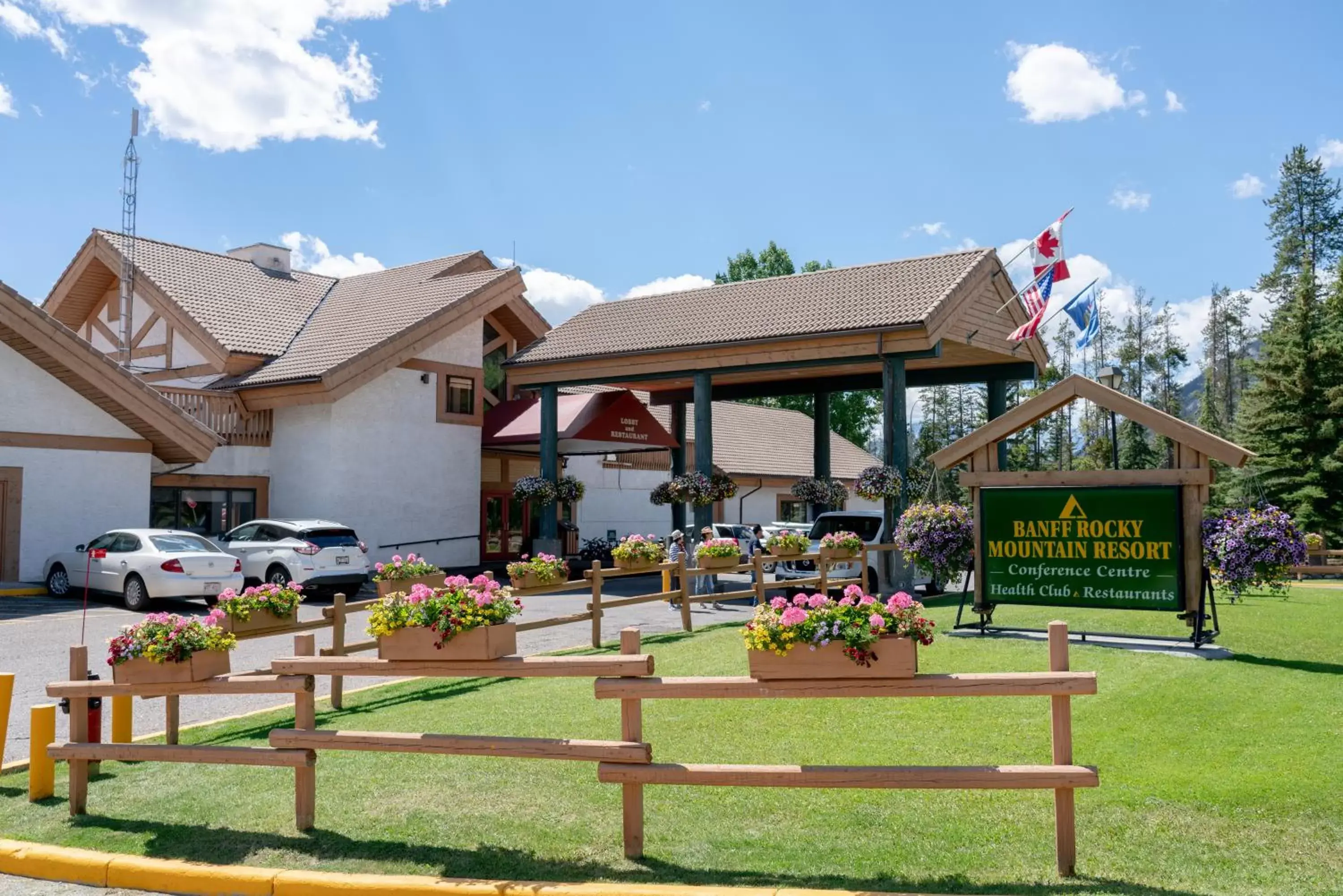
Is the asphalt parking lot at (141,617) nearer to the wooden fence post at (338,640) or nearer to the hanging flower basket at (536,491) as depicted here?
the wooden fence post at (338,640)

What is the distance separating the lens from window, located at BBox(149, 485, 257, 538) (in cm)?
2488

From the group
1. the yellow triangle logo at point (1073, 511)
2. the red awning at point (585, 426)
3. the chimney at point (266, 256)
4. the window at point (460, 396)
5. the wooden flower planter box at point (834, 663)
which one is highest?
the chimney at point (266, 256)

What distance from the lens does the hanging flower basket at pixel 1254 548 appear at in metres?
12.2

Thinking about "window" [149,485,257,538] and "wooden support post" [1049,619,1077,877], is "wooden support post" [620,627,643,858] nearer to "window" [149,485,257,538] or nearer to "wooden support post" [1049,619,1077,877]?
"wooden support post" [1049,619,1077,877]

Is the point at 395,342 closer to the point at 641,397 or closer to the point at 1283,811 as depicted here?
the point at 641,397

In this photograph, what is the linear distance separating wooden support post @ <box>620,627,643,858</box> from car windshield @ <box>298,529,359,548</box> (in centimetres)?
1660

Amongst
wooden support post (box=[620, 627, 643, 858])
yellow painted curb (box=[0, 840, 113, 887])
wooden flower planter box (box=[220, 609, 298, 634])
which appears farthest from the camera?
wooden flower planter box (box=[220, 609, 298, 634])

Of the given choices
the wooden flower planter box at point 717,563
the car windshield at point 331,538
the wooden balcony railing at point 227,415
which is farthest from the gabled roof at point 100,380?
the wooden flower planter box at point 717,563

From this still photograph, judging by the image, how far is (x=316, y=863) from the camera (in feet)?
19.9

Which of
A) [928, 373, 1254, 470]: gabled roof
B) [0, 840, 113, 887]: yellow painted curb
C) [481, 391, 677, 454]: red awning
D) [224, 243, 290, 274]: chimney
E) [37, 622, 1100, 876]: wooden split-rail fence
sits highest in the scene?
[224, 243, 290, 274]: chimney

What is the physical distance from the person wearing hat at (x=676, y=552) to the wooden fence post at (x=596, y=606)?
3114 mm

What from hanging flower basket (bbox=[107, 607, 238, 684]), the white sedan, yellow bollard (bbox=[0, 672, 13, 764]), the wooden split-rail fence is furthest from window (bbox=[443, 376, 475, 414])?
the wooden split-rail fence

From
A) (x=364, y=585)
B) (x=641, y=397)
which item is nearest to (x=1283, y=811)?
(x=364, y=585)

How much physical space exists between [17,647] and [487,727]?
9497 mm
